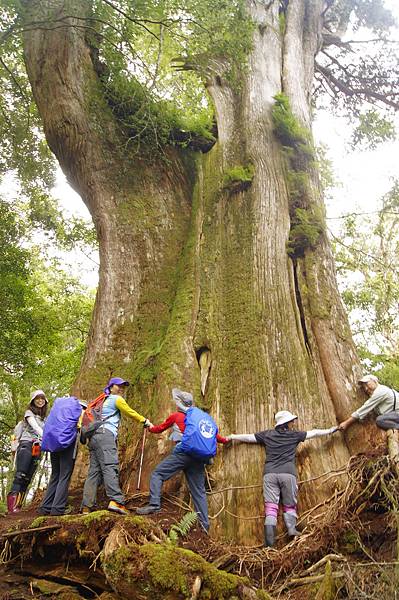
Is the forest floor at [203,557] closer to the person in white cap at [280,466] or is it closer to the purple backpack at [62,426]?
the person in white cap at [280,466]

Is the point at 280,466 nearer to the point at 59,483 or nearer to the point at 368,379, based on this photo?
the point at 368,379

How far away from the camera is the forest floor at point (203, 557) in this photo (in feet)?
10.1

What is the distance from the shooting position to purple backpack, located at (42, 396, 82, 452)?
15.7 ft

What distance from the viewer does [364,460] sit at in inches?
177

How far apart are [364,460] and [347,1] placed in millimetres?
11640

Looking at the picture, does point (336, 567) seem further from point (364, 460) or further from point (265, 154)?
point (265, 154)

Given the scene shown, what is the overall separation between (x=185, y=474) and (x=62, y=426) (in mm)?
1270

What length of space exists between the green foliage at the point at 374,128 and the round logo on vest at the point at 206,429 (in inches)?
356

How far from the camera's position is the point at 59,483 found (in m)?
4.79

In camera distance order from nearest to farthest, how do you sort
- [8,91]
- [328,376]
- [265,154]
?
[328,376]
[265,154]
[8,91]

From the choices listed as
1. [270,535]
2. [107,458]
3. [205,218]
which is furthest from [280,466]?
[205,218]

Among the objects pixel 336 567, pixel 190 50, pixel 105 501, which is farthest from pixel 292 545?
pixel 190 50

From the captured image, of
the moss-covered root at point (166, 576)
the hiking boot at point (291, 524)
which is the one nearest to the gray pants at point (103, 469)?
the moss-covered root at point (166, 576)

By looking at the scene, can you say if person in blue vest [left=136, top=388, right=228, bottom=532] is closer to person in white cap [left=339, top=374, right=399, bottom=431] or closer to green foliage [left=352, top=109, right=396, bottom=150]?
person in white cap [left=339, top=374, right=399, bottom=431]
